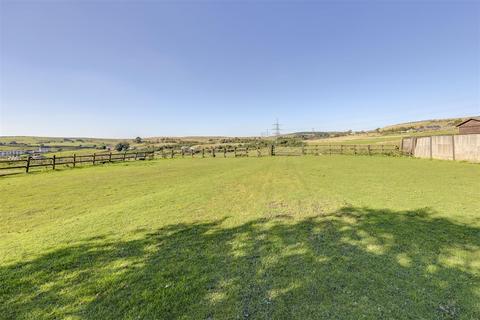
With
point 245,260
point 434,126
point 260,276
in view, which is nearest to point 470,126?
point 245,260

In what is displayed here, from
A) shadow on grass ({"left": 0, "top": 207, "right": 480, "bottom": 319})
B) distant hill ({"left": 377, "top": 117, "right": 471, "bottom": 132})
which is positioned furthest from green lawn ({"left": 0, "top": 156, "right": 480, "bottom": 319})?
distant hill ({"left": 377, "top": 117, "right": 471, "bottom": 132})

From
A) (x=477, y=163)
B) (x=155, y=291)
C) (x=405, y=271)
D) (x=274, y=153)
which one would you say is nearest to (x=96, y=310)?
(x=155, y=291)

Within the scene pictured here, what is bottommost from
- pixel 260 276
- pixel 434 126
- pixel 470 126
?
pixel 260 276

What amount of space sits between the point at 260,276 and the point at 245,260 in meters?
0.49

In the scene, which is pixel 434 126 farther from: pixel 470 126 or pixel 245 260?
pixel 245 260

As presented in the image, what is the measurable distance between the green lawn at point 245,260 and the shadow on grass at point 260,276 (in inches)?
0.6

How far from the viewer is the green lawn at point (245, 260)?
2.52 m

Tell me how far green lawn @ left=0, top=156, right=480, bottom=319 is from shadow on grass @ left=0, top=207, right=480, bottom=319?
0.05ft

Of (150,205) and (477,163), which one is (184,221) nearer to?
(150,205)

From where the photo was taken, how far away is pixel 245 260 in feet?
11.6

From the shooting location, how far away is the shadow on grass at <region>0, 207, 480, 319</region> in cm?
247

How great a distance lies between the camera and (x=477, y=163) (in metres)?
15.9

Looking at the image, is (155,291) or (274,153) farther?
(274,153)

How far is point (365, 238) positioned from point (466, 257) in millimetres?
1356
